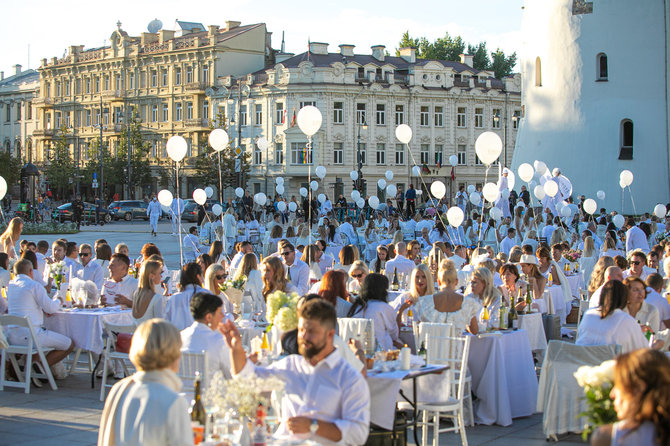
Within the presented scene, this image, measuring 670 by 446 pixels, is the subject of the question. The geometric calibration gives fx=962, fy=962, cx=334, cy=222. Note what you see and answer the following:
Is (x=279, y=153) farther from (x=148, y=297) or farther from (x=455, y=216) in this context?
(x=148, y=297)

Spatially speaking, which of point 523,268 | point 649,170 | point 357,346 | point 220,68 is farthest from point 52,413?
point 220,68

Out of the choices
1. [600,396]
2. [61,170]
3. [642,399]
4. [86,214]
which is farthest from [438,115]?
[642,399]

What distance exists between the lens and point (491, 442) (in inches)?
372

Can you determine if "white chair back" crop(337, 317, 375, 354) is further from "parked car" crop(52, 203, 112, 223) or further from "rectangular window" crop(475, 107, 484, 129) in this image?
"rectangular window" crop(475, 107, 484, 129)

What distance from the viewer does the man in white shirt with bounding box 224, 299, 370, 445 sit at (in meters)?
5.86

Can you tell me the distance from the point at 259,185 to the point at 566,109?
3416 cm

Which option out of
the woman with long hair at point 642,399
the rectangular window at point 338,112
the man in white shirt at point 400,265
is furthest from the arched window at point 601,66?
the woman with long hair at point 642,399

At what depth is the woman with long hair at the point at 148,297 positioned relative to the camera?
35.6 ft

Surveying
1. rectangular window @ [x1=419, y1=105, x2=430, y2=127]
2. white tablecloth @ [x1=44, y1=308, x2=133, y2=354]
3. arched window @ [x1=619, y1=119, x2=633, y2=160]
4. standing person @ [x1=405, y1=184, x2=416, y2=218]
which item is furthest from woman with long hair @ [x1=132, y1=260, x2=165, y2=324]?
rectangular window @ [x1=419, y1=105, x2=430, y2=127]

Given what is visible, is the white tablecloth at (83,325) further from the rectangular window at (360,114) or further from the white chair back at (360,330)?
the rectangular window at (360,114)

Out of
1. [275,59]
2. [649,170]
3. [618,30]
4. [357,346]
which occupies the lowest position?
[357,346]

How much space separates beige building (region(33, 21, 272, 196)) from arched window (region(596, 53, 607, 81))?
40177 millimetres

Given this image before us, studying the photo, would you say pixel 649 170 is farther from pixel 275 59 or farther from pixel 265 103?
pixel 275 59

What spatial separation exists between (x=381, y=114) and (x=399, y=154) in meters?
3.48
